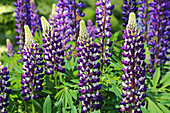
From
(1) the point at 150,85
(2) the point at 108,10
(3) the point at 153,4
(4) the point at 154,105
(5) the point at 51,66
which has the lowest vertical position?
(4) the point at 154,105

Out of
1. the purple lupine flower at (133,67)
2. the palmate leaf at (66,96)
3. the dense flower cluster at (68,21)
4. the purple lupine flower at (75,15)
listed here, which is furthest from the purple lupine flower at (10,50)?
the purple lupine flower at (133,67)

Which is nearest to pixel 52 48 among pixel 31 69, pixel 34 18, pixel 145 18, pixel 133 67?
pixel 31 69

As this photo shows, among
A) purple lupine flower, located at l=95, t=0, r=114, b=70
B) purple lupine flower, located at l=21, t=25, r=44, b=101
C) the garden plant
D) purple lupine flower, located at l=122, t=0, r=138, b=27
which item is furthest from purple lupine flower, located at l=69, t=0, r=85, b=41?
purple lupine flower, located at l=21, t=25, r=44, b=101

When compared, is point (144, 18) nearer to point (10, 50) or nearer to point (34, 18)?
point (34, 18)

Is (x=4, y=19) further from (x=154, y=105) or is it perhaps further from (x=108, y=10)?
(x=154, y=105)

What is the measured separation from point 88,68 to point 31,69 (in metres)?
0.69

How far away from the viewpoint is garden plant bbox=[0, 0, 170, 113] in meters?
Answer: 2.40

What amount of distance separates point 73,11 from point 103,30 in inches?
26.1

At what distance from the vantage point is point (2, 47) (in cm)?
745

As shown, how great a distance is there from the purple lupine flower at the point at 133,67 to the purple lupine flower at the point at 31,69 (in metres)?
0.95

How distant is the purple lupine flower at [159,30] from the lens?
3596 millimetres

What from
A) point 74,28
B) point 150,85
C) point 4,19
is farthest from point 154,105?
point 4,19

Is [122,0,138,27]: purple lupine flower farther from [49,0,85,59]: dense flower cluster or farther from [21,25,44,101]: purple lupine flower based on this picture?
[21,25,44,101]: purple lupine flower

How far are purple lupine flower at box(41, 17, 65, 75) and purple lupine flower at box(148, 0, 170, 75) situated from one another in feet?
4.77
